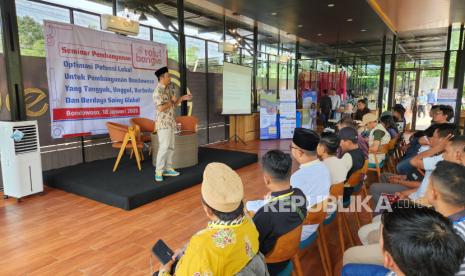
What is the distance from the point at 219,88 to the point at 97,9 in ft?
11.9

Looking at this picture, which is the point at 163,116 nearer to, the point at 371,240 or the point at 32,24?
the point at 32,24

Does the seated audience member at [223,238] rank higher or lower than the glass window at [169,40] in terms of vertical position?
lower

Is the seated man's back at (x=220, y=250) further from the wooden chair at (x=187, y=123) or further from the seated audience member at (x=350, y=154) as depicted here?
the wooden chair at (x=187, y=123)

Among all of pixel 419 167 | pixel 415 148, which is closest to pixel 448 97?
pixel 415 148

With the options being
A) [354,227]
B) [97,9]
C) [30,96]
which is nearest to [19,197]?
[30,96]

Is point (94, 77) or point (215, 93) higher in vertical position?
point (94, 77)

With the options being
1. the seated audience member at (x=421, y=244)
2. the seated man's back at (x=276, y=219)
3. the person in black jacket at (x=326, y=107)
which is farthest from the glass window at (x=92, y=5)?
the person in black jacket at (x=326, y=107)

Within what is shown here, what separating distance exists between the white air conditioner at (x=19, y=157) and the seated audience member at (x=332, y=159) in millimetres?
3439

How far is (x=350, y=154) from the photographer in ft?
8.79

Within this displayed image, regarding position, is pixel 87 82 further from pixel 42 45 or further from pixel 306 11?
pixel 306 11

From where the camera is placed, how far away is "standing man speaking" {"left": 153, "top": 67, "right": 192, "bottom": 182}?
13.3ft

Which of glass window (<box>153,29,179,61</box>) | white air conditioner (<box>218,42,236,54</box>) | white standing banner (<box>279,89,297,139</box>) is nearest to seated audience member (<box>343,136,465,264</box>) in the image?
glass window (<box>153,29,179,61</box>)

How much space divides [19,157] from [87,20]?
2573 millimetres

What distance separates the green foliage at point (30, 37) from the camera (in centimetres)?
420
